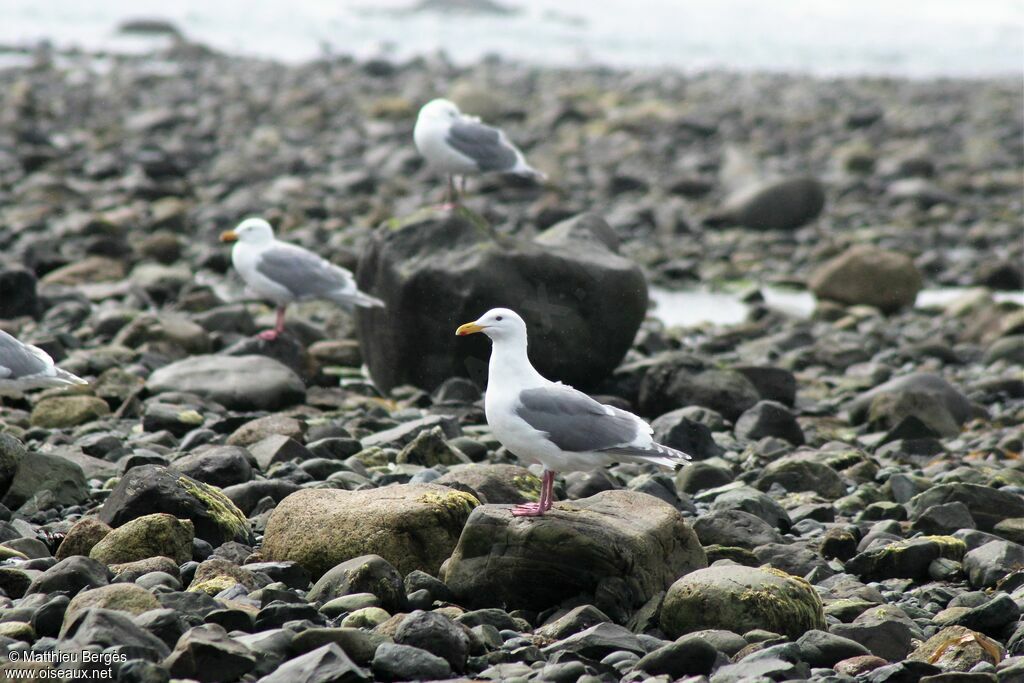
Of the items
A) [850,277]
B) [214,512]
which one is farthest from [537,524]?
[850,277]

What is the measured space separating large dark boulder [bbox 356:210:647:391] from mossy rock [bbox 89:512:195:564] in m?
4.02

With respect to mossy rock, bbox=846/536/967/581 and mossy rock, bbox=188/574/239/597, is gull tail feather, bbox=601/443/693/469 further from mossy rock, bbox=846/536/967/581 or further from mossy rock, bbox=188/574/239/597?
mossy rock, bbox=188/574/239/597

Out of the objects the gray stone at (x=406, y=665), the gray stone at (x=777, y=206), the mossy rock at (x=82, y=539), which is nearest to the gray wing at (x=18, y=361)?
the mossy rock at (x=82, y=539)

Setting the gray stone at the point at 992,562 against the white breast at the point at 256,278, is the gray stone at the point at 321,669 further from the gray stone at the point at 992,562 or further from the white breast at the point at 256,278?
the white breast at the point at 256,278

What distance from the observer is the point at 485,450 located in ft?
26.7

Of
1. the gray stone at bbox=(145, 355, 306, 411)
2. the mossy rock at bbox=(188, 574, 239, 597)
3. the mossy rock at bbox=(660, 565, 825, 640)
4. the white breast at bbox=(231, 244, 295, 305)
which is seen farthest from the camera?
the white breast at bbox=(231, 244, 295, 305)

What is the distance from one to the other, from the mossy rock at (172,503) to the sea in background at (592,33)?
3115cm

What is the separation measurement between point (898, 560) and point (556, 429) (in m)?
1.84

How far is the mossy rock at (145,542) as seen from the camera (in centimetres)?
570

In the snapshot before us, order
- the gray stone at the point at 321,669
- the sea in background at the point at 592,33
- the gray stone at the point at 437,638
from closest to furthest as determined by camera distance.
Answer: the gray stone at the point at 321,669
the gray stone at the point at 437,638
the sea in background at the point at 592,33

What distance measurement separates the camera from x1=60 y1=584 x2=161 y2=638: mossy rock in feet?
16.2

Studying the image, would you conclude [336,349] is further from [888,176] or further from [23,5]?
[23,5]

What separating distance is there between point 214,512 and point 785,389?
5.20 meters

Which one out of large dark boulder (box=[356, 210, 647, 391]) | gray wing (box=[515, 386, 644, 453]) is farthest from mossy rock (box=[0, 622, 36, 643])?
large dark boulder (box=[356, 210, 647, 391])
